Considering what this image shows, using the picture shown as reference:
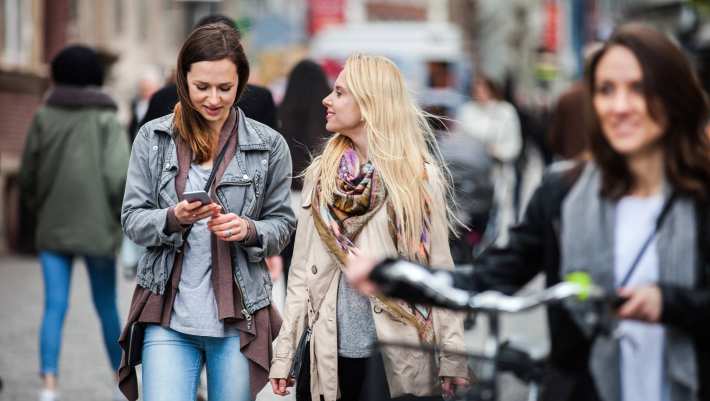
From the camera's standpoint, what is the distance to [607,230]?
3293 millimetres

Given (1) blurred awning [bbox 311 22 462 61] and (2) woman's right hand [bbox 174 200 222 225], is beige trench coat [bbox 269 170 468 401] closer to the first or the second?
(2) woman's right hand [bbox 174 200 222 225]

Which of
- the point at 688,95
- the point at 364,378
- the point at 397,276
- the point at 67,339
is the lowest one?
the point at 67,339

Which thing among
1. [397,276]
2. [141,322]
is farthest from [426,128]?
[397,276]

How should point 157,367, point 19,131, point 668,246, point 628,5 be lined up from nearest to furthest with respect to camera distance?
point 668,246 → point 157,367 → point 19,131 → point 628,5

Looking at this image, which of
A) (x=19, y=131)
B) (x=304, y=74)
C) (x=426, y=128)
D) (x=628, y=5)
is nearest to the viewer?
(x=426, y=128)

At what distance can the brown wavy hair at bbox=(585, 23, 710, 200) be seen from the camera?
10.7ft

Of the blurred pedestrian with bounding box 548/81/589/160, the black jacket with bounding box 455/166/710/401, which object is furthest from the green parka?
the black jacket with bounding box 455/166/710/401

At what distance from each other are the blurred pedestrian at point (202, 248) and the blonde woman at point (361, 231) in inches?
5.8

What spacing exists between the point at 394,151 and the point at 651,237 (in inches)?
69.9

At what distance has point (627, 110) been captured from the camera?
129 inches

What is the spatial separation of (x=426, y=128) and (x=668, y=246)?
6.89 feet

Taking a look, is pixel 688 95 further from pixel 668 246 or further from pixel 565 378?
pixel 565 378

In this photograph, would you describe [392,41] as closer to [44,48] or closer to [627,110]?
[44,48]

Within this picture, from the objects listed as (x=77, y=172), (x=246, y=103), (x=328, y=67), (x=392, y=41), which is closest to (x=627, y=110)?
(x=246, y=103)
